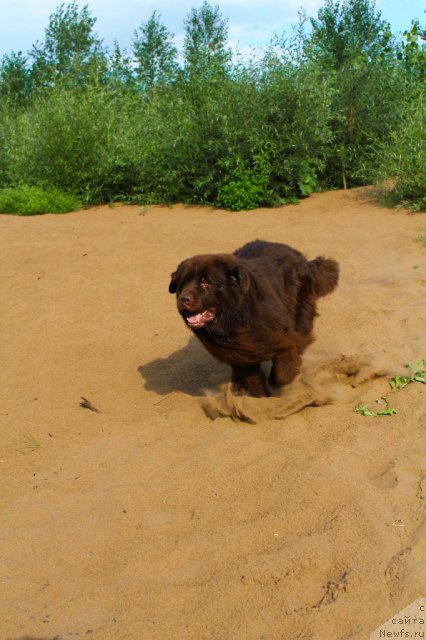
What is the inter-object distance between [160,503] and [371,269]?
5592 millimetres

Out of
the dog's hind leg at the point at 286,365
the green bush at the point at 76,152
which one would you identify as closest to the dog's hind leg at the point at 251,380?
the dog's hind leg at the point at 286,365

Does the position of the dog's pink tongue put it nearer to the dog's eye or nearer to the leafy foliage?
the dog's eye

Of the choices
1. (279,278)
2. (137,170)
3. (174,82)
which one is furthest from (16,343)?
(174,82)

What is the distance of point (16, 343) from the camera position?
792 centimetres

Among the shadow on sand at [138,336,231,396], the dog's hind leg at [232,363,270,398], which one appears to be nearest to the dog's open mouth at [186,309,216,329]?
the dog's hind leg at [232,363,270,398]

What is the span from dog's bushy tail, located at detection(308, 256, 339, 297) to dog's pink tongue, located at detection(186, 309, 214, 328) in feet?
5.56

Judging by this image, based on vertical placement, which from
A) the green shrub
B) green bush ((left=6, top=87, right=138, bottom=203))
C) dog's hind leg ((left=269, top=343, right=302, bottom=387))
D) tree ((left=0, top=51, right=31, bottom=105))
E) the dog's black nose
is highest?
tree ((left=0, top=51, right=31, bottom=105))

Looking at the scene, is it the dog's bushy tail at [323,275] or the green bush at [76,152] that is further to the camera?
the green bush at [76,152]

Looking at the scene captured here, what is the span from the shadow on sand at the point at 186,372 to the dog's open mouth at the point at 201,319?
138 cm

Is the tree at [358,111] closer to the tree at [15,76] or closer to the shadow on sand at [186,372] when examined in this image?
the shadow on sand at [186,372]

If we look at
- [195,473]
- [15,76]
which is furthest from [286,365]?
[15,76]

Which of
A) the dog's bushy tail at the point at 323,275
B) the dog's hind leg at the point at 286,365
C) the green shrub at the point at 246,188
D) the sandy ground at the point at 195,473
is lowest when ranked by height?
the sandy ground at the point at 195,473

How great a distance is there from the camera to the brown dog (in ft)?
17.2

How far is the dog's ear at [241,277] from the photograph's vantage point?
5.22 m
